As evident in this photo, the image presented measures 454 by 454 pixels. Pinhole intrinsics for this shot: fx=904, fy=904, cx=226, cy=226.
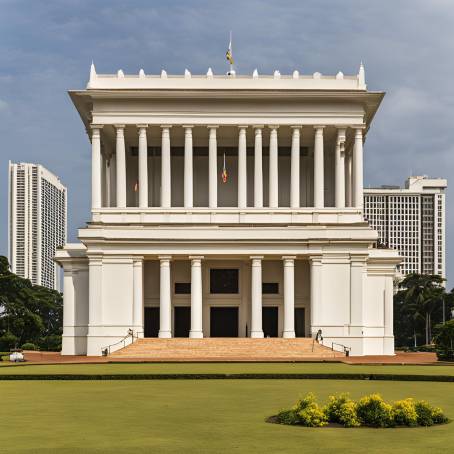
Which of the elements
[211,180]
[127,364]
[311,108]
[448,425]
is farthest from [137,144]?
[448,425]

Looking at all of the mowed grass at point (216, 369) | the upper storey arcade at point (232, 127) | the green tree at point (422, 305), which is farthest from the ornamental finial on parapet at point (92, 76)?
the green tree at point (422, 305)

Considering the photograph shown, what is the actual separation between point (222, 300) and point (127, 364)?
24.3 m

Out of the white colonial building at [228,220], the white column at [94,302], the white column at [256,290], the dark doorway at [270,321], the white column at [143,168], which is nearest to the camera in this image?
the white column at [94,302]

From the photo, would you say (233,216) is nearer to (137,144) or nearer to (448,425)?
(137,144)

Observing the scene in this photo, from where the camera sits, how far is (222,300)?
8069 centimetres

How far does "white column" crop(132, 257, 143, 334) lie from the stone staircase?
10.8 feet

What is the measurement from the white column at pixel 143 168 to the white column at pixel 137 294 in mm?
6697

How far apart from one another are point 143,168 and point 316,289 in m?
19.0

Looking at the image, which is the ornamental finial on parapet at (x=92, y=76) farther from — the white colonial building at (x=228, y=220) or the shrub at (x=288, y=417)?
the shrub at (x=288, y=417)

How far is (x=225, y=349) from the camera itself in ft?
227

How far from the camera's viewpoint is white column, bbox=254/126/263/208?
269 feet

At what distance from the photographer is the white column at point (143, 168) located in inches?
3194

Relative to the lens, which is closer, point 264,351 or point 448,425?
point 448,425

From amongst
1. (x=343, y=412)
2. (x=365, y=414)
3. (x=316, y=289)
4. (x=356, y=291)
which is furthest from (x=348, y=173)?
(x=343, y=412)
